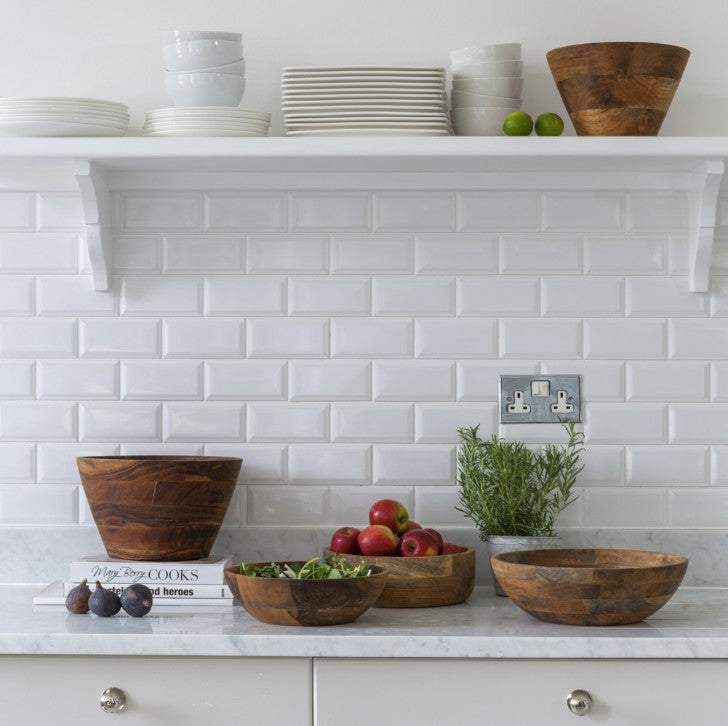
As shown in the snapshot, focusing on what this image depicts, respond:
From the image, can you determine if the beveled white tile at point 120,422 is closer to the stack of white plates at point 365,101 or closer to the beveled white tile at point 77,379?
the beveled white tile at point 77,379

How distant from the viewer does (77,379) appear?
2.07 metres

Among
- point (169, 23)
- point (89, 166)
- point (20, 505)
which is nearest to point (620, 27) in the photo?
point (169, 23)

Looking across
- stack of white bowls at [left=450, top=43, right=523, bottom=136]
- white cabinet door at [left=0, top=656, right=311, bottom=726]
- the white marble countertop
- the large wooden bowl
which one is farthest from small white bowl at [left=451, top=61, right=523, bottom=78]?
white cabinet door at [left=0, top=656, right=311, bottom=726]

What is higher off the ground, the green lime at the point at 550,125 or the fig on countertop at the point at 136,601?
the green lime at the point at 550,125

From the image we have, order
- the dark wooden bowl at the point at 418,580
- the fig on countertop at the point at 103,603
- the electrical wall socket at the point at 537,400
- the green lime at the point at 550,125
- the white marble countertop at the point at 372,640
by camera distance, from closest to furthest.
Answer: the white marble countertop at the point at 372,640 < the fig on countertop at the point at 103,603 < the dark wooden bowl at the point at 418,580 < the green lime at the point at 550,125 < the electrical wall socket at the point at 537,400

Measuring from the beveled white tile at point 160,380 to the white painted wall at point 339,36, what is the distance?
19.3 inches

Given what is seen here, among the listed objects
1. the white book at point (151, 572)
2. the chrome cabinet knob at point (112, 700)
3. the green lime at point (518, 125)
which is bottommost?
the chrome cabinet knob at point (112, 700)

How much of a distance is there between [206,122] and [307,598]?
2.80 feet

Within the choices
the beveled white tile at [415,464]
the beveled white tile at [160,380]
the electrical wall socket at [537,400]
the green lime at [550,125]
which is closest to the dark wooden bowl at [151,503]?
the beveled white tile at [160,380]

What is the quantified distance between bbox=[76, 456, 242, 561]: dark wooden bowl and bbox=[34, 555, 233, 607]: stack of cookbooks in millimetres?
40

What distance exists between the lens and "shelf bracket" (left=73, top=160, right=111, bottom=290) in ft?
6.25

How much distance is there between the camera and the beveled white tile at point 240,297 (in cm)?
207

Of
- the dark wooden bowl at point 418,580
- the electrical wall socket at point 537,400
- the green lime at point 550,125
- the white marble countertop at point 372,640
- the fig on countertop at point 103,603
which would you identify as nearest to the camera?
the white marble countertop at point 372,640

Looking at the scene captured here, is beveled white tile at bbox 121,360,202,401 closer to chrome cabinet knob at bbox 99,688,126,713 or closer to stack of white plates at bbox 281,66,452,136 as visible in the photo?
stack of white plates at bbox 281,66,452,136
